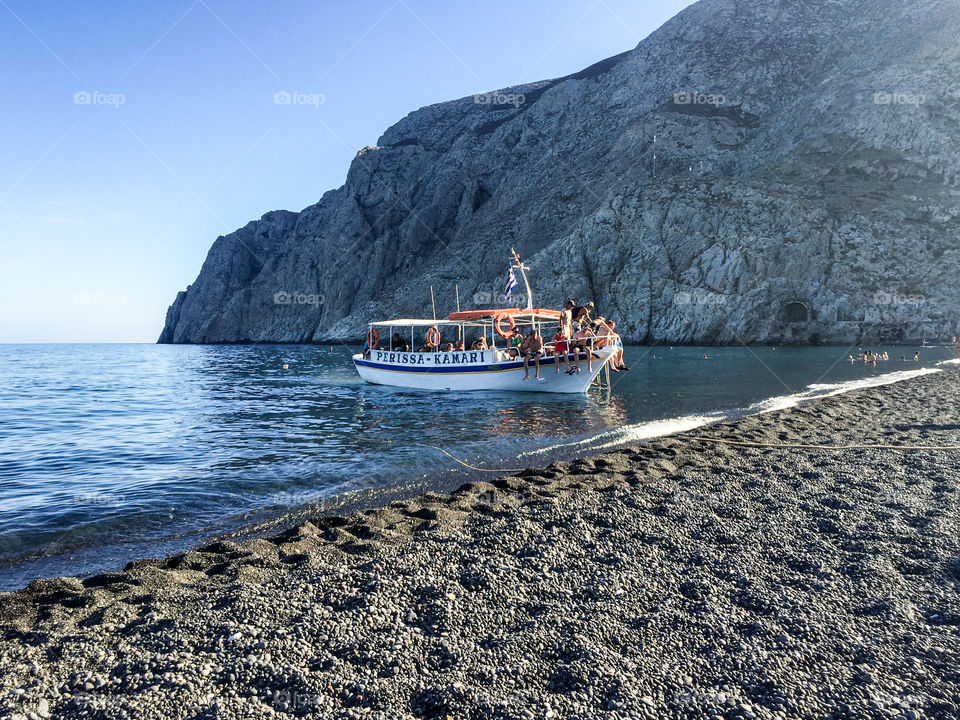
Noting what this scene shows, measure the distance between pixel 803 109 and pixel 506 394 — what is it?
9229cm

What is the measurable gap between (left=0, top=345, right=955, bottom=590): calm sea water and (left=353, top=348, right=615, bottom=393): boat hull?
1.22 m

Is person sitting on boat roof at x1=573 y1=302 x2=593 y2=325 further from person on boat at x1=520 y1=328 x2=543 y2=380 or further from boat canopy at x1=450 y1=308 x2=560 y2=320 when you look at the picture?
person on boat at x1=520 y1=328 x2=543 y2=380

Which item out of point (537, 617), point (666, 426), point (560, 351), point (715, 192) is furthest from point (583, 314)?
point (715, 192)

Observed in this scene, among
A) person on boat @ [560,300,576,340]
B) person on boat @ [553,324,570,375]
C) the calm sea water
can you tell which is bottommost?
the calm sea water

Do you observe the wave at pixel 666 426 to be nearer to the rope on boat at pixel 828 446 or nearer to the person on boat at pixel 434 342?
the rope on boat at pixel 828 446

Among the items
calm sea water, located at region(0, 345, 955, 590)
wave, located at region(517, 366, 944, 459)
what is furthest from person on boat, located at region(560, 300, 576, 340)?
wave, located at region(517, 366, 944, 459)

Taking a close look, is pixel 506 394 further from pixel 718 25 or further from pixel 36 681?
pixel 718 25

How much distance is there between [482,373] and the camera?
104 feet

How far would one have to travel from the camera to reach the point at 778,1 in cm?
10744

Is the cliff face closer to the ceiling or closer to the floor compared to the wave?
closer to the ceiling

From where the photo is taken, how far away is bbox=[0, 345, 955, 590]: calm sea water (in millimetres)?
9617

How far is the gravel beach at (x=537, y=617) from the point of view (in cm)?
409

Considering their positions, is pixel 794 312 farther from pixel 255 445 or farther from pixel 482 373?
pixel 255 445

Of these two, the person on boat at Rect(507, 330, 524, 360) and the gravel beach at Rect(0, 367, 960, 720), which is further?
the person on boat at Rect(507, 330, 524, 360)
